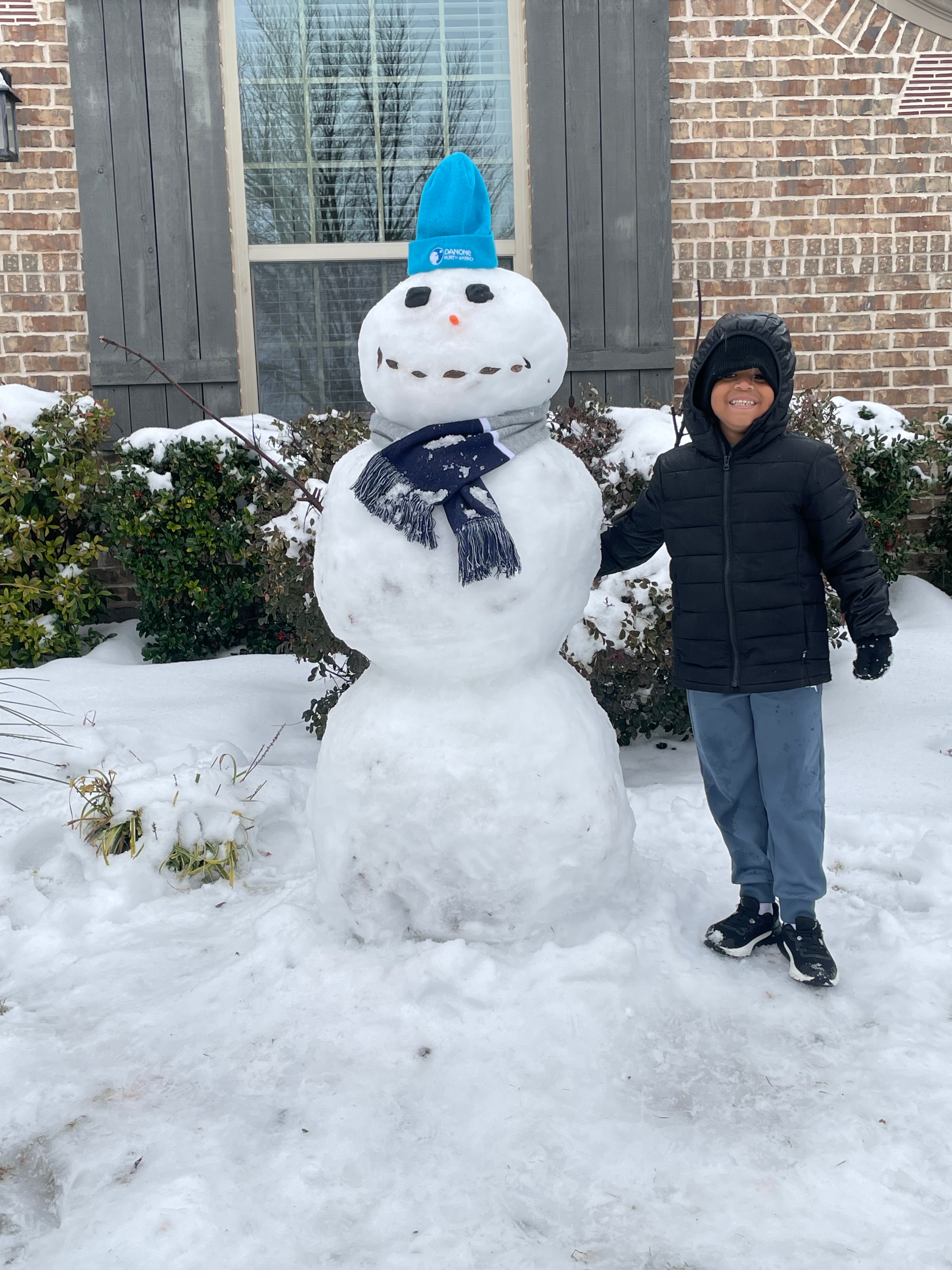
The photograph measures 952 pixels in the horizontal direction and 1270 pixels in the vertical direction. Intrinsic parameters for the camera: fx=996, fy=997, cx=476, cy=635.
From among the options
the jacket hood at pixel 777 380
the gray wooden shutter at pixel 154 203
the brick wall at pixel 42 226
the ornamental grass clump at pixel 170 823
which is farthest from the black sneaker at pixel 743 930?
the brick wall at pixel 42 226

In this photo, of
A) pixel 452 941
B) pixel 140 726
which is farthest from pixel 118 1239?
pixel 140 726

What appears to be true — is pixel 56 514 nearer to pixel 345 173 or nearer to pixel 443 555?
pixel 345 173

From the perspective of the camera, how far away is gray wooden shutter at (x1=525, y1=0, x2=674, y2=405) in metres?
5.26

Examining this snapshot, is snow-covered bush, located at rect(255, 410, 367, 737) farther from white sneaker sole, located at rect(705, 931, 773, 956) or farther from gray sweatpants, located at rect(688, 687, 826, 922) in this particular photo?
white sneaker sole, located at rect(705, 931, 773, 956)

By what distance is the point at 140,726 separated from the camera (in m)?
3.70

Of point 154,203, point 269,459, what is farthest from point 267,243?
point 269,459

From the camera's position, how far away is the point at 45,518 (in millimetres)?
4871

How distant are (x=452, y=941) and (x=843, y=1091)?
91cm

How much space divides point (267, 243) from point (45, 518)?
195 cm

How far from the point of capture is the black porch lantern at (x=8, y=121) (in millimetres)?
4984

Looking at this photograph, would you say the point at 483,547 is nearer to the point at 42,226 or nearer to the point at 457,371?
the point at 457,371

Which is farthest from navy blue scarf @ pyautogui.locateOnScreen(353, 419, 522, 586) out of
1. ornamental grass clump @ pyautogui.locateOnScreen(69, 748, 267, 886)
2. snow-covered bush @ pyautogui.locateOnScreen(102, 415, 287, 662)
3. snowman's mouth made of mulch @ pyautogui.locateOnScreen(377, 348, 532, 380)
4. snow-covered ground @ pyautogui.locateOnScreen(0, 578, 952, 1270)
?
snow-covered bush @ pyautogui.locateOnScreen(102, 415, 287, 662)

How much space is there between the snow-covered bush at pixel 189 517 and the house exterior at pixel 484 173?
619mm

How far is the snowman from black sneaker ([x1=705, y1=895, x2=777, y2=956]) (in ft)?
0.93
